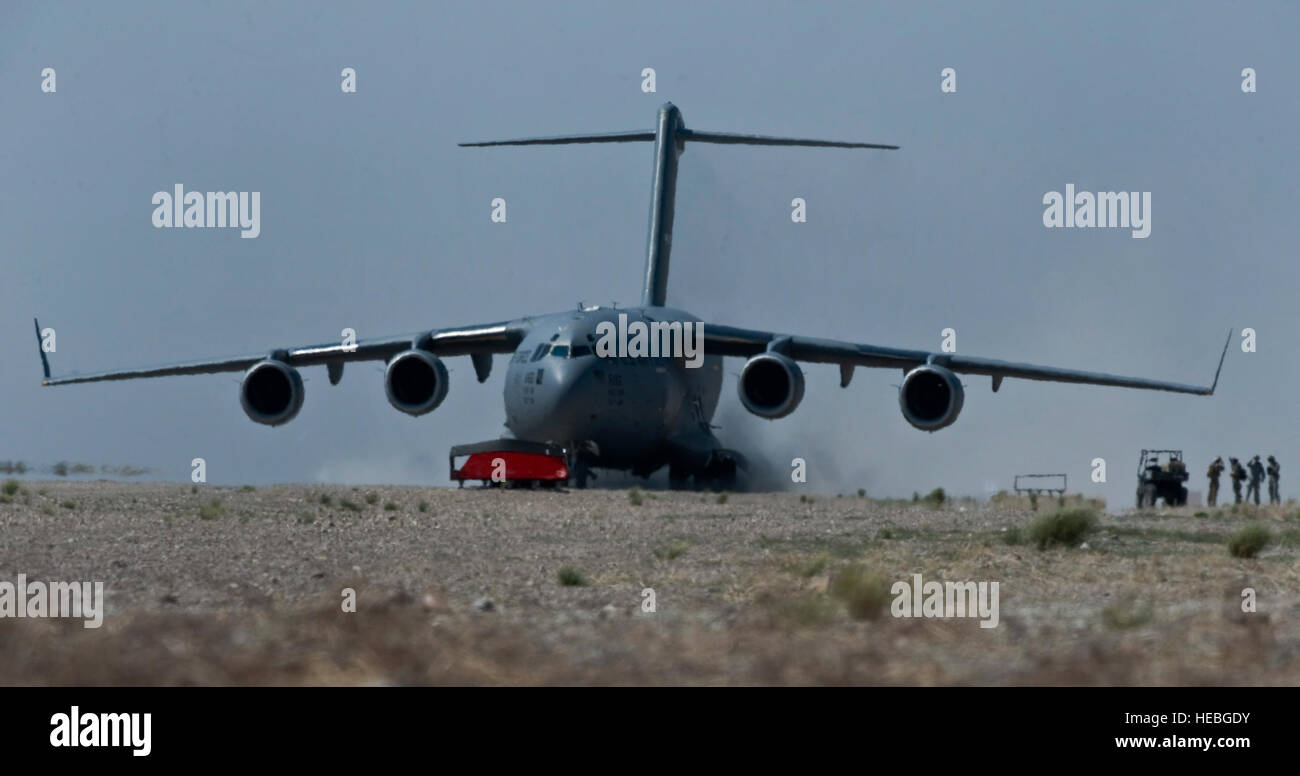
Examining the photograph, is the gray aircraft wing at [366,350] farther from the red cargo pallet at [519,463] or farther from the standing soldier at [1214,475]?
the standing soldier at [1214,475]

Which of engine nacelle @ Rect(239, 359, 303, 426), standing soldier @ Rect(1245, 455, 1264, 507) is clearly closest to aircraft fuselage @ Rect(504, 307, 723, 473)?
engine nacelle @ Rect(239, 359, 303, 426)

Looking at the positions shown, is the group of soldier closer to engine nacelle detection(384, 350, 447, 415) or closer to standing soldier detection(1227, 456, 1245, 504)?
standing soldier detection(1227, 456, 1245, 504)

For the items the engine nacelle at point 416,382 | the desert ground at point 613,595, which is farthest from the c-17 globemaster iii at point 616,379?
the desert ground at point 613,595

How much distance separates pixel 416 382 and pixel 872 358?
7828 millimetres

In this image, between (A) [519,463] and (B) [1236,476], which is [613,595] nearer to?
(A) [519,463]

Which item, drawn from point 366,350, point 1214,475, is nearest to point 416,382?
point 366,350

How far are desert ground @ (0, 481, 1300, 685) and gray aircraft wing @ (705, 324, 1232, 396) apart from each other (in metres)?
5.94

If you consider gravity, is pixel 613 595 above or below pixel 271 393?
below

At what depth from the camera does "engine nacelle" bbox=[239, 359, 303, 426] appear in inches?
1206

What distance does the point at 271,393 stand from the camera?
1216 inches

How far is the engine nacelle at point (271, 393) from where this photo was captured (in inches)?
1206
